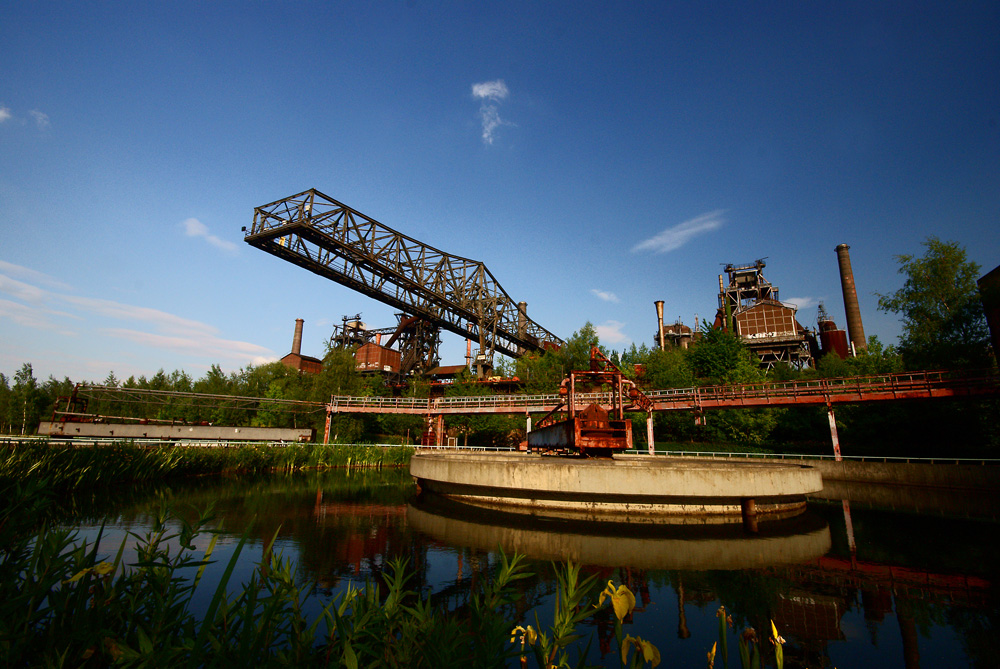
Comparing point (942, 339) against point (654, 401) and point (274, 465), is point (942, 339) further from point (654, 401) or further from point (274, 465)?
point (274, 465)

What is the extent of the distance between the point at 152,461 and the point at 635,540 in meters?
17.3

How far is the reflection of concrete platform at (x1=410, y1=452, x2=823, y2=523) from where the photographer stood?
9.85 meters

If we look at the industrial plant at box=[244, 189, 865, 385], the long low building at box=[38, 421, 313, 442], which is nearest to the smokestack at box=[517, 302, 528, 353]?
the industrial plant at box=[244, 189, 865, 385]

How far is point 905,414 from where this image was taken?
27578mm

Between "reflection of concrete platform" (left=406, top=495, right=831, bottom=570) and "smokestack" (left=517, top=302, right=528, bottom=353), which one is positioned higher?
"smokestack" (left=517, top=302, right=528, bottom=353)

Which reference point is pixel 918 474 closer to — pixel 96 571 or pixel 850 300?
pixel 96 571

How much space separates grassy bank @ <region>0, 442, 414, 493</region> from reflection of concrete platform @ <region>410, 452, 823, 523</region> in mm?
8659

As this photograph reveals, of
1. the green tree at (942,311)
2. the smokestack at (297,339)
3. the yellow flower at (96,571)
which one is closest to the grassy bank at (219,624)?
Answer: the yellow flower at (96,571)

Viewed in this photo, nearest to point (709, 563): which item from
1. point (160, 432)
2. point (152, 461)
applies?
point (152, 461)

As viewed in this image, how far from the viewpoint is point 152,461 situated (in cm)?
1616

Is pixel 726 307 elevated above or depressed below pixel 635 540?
above

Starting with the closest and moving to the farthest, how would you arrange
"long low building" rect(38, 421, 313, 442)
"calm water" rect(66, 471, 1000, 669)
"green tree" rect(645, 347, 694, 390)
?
"calm water" rect(66, 471, 1000, 669) < "long low building" rect(38, 421, 313, 442) < "green tree" rect(645, 347, 694, 390)

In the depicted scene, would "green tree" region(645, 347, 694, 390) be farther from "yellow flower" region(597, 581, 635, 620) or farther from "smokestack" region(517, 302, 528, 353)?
"yellow flower" region(597, 581, 635, 620)

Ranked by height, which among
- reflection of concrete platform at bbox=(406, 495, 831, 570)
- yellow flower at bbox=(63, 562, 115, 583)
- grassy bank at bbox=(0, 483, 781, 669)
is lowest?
reflection of concrete platform at bbox=(406, 495, 831, 570)
